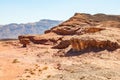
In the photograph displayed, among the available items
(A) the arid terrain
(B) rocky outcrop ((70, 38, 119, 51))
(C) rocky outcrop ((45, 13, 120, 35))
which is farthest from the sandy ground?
(C) rocky outcrop ((45, 13, 120, 35))

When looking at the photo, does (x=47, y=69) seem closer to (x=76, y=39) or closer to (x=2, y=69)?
(x=2, y=69)

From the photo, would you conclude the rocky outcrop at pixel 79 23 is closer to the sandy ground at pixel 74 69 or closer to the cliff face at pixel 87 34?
the cliff face at pixel 87 34

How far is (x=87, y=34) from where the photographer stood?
40688 mm

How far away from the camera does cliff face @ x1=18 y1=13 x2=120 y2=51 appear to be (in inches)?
1463

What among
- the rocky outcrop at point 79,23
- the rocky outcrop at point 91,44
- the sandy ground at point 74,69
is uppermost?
the rocky outcrop at point 79,23

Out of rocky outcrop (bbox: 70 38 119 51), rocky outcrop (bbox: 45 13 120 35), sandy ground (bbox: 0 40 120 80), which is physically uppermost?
rocky outcrop (bbox: 45 13 120 35)

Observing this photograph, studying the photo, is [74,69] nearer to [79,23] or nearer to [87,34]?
[87,34]

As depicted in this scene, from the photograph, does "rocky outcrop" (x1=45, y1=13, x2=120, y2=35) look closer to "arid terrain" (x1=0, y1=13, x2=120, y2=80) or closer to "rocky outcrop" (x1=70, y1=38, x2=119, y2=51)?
"arid terrain" (x1=0, y1=13, x2=120, y2=80)

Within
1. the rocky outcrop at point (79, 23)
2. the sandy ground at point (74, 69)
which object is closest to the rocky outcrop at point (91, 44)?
the sandy ground at point (74, 69)

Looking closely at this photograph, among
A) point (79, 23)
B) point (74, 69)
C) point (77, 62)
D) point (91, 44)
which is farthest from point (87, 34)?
point (79, 23)

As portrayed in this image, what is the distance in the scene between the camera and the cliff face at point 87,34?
37.2m

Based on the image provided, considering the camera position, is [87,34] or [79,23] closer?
[87,34]

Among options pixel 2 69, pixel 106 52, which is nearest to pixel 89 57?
pixel 106 52

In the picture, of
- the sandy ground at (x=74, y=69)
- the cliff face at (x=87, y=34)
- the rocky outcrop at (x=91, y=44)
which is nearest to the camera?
the sandy ground at (x=74, y=69)
